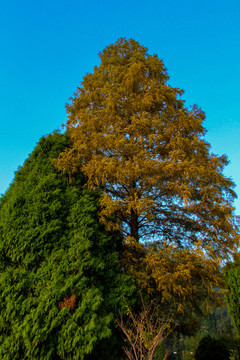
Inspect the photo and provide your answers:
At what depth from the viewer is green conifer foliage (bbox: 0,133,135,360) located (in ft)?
13.1

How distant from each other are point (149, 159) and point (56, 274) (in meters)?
3.73

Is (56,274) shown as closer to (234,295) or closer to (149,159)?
(149,159)

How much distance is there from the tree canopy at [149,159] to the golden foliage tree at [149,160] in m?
0.03

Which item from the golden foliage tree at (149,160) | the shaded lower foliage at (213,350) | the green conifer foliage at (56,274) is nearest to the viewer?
the green conifer foliage at (56,274)

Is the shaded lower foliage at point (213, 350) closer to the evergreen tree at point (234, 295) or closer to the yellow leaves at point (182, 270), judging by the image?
the evergreen tree at point (234, 295)

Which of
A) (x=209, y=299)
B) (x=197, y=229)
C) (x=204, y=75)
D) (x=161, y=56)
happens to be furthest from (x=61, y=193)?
(x=204, y=75)

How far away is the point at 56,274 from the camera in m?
4.60

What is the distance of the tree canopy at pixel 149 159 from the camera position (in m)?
5.62

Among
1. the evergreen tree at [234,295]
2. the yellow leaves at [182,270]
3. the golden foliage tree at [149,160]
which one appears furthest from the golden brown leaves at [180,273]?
the evergreen tree at [234,295]

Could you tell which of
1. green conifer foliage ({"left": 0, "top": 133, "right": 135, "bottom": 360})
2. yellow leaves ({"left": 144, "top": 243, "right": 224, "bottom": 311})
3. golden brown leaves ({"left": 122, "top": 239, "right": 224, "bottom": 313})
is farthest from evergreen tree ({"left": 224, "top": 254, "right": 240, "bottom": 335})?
green conifer foliage ({"left": 0, "top": 133, "right": 135, "bottom": 360})

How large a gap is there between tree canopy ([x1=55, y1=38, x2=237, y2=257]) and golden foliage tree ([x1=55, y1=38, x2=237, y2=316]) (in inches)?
1.1

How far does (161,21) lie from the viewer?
12.5 meters

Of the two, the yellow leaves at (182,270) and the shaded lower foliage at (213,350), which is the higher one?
the yellow leaves at (182,270)

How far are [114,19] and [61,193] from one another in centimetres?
1168
